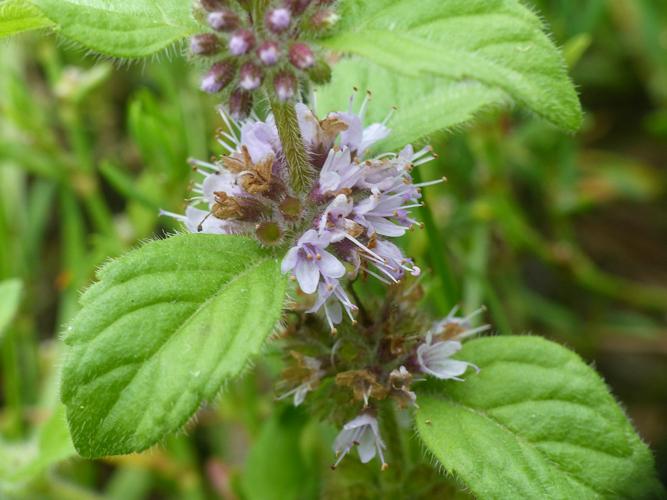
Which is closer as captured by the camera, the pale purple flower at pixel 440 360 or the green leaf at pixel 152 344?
the green leaf at pixel 152 344

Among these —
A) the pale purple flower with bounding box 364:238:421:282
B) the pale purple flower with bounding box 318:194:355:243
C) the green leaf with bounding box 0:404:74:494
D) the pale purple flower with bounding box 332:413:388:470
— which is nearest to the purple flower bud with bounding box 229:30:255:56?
the pale purple flower with bounding box 318:194:355:243

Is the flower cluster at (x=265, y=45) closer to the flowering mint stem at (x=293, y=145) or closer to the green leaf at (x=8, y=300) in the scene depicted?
the flowering mint stem at (x=293, y=145)

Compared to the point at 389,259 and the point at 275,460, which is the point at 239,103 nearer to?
the point at 389,259

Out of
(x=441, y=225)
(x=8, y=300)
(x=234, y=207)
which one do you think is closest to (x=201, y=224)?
(x=234, y=207)

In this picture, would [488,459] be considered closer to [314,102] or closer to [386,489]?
[386,489]

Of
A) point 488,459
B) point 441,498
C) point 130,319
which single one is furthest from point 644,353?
point 130,319

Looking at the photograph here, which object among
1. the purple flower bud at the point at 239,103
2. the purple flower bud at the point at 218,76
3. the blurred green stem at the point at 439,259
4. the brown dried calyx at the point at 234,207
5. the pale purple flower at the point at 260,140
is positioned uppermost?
the purple flower bud at the point at 218,76

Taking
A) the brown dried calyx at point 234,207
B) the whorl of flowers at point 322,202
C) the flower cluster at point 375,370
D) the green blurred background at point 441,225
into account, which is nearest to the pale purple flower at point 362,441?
the flower cluster at point 375,370
